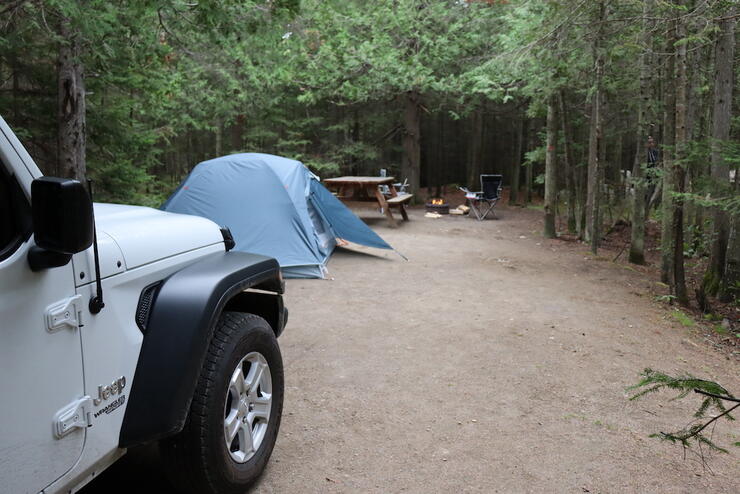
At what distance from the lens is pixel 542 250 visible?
36.2 feet

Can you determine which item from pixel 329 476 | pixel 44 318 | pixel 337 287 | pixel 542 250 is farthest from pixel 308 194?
pixel 44 318

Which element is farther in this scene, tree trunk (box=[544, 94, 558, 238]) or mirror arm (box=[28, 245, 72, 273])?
tree trunk (box=[544, 94, 558, 238])

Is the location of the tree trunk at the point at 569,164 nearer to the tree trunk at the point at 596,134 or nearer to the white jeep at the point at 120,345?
the tree trunk at the point at 596,134

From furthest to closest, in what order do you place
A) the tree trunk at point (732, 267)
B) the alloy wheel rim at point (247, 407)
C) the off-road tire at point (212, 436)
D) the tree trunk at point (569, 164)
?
the tree trunk at point (569, 164), the tree trunk at point (732, 267), the alloy wheel rim at point (247, 407), the off-road tire at point (212, 436)

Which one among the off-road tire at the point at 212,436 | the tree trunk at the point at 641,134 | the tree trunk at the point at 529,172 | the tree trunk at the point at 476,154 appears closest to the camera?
the off-road tire at the point at 212,436

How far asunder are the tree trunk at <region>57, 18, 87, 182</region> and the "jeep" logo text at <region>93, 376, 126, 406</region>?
558 centimetres

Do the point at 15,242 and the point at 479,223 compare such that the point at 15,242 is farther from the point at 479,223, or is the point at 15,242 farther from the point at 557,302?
the point at 479,223

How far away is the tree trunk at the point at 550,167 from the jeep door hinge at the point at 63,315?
1117cm

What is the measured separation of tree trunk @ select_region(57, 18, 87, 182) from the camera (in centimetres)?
683

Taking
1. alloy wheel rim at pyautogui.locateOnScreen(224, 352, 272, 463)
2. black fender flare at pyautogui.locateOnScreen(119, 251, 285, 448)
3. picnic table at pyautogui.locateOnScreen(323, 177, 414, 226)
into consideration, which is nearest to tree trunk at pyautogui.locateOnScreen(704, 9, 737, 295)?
alloy wheel rim at pyautogui.locateOnScreen(224, 352, 272, 463)

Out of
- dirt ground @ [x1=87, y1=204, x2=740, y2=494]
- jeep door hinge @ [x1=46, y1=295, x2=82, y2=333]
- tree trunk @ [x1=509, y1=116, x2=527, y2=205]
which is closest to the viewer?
jeep door hinge @ [x1=46, y1=295, x2=82, y2=333]

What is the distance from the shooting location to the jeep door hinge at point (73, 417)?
5.58 feet

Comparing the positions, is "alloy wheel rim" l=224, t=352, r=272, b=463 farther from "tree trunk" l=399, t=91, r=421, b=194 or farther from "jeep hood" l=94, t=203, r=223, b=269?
"tree trunk" l=399, t=91, r=421, b=194

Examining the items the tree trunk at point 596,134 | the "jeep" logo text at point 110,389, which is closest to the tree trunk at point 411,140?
the tree trunk at point 596,134
